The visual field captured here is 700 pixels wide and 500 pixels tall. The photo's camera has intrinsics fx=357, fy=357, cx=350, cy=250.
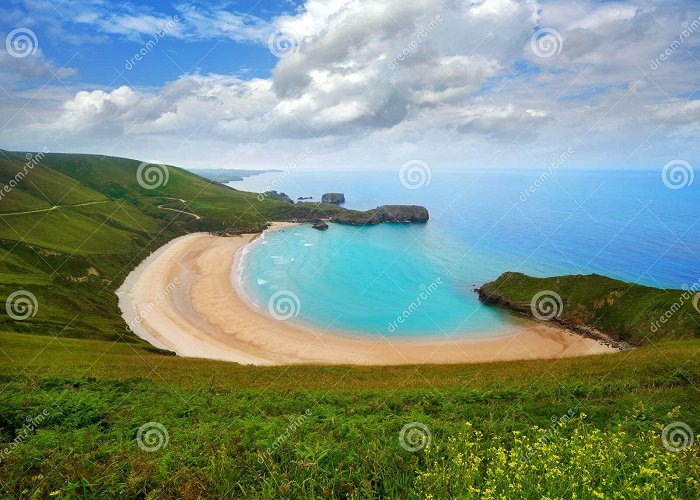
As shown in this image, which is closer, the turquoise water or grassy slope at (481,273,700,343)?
grassy slope at (481,273,700,343)

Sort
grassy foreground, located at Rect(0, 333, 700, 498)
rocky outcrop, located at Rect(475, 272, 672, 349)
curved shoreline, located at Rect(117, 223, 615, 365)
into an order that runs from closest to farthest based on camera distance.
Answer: grassy foreground, located at Rect(0, 333, 700, 498) < rocky outcrop, located at Rect(475, 272, 672, 349) < curved shoreline, located at Rect(117, 223, 615, 365)

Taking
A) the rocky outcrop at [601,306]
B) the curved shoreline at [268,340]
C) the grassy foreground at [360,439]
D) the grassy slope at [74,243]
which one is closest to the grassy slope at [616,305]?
the rocky outcrop at [601,306]

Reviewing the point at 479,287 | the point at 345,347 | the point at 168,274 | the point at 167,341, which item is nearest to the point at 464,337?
the point at 345,347

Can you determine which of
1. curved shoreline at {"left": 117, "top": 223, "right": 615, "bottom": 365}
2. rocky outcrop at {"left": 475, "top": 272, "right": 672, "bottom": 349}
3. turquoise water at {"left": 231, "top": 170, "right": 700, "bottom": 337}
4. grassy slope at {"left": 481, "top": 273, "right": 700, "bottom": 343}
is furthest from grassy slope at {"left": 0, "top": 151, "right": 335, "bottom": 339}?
grassy slope at {"left": 481, "top": 273, "right": 700, "bottom": 343}

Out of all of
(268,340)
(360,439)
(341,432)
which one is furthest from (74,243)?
(360,439)

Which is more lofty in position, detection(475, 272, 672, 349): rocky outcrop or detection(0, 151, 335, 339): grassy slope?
detection(475, 272, 672, 349): rocky outcrop

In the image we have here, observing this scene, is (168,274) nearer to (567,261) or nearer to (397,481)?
(397,481)

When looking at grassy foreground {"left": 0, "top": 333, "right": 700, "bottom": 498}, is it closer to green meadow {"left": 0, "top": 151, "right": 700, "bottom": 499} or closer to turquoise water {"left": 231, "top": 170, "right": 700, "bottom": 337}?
green meadow {"left": 0, "top": 151, "right": 700, "bottom": 499}

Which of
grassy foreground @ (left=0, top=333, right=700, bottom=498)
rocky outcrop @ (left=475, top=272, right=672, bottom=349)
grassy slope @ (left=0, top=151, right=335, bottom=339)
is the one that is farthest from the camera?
grassy slope @ (left=0, top=151, right=335, bottom=339)
